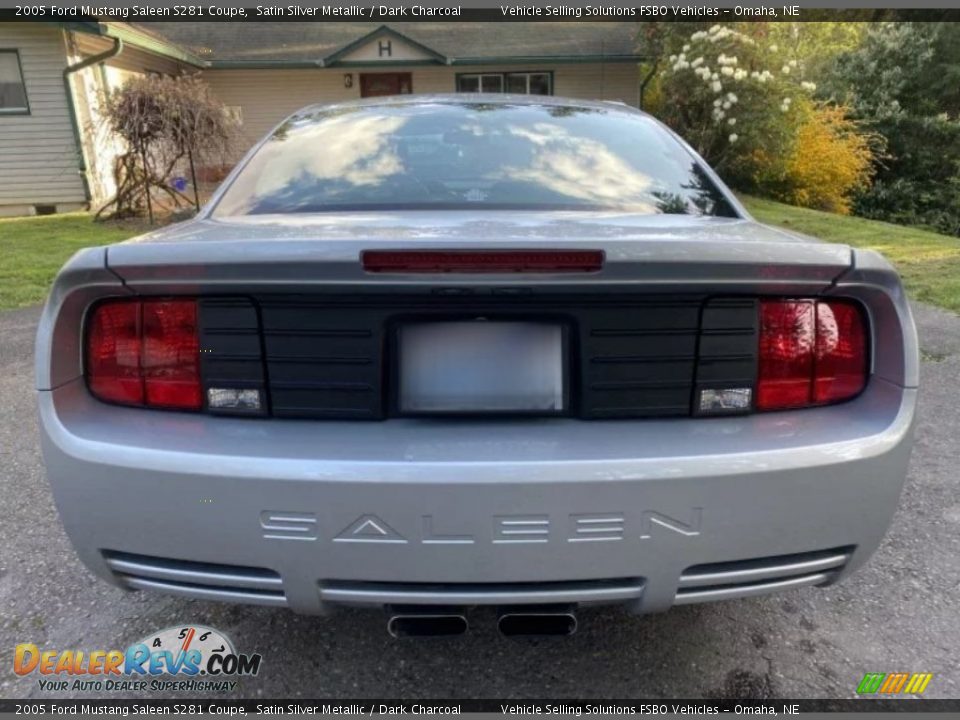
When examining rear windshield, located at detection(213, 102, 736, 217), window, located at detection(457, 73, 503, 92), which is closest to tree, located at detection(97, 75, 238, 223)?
window, located at detection(457, 73, 503, 92)

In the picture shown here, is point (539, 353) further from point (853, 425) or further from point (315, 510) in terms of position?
point (853, 425)

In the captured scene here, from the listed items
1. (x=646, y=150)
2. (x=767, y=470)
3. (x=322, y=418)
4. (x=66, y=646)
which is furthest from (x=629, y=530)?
(x=66, y=646)

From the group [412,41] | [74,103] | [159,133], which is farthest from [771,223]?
[74,103]

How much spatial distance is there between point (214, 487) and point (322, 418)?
11.5 inches

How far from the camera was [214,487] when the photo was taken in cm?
156

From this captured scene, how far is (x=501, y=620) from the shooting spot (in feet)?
5.66

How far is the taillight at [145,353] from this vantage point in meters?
1.69

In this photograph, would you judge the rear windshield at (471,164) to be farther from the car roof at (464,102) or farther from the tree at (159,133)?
the tree at (159,133)

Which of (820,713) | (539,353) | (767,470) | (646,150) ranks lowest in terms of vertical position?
(820,713)

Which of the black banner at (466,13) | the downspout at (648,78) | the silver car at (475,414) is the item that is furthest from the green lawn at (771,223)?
the silver car at (475,414)

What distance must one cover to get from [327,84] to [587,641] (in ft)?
59.0

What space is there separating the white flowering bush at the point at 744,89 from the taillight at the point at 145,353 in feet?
45.4

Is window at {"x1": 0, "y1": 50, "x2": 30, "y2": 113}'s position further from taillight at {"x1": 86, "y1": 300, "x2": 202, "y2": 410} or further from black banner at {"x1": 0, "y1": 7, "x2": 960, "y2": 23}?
taillight at {"x1": 86, "y1": 300, "x2": 202, "y2": 410}

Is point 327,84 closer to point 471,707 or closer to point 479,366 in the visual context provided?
point 479,366
